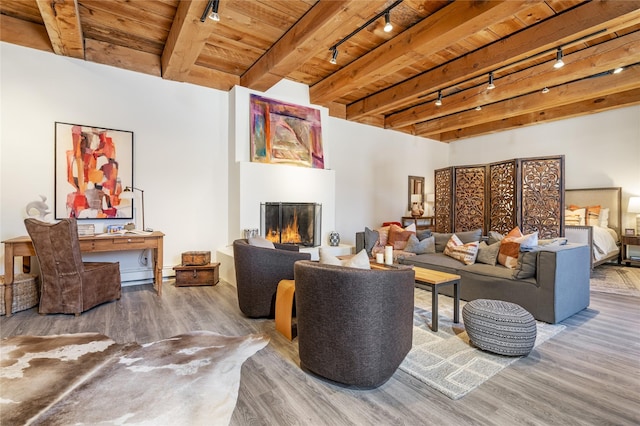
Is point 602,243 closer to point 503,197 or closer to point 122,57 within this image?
point 503,197

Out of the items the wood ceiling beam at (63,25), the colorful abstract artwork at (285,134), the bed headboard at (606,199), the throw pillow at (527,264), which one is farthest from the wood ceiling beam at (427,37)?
the bed headboard at (606,199)

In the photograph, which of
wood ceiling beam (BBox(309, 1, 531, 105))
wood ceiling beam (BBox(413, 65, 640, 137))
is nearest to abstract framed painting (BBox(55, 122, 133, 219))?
wood ceiling beam (BBox(309, 1, 531, 105))

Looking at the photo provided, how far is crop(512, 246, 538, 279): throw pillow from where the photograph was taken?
320cm

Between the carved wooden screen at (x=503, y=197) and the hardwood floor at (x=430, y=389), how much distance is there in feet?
7.75

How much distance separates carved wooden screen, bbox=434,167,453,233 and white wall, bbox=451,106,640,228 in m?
2.33

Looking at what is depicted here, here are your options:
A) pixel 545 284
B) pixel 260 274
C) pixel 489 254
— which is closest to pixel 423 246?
pixel 489 254

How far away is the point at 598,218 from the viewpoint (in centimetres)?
614

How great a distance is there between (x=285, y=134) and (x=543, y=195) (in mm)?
4294

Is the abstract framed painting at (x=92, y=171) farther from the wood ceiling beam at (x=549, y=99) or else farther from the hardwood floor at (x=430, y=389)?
the wood ceiling beam at (x=549, y=99)

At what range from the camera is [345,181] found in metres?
6.61

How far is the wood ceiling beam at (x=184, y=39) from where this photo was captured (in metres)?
3.03

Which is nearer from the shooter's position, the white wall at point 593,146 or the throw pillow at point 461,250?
the throw pillow at point 461,250

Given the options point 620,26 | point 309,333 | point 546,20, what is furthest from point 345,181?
point 309,333

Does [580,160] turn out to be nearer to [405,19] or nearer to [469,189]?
[469,189]
